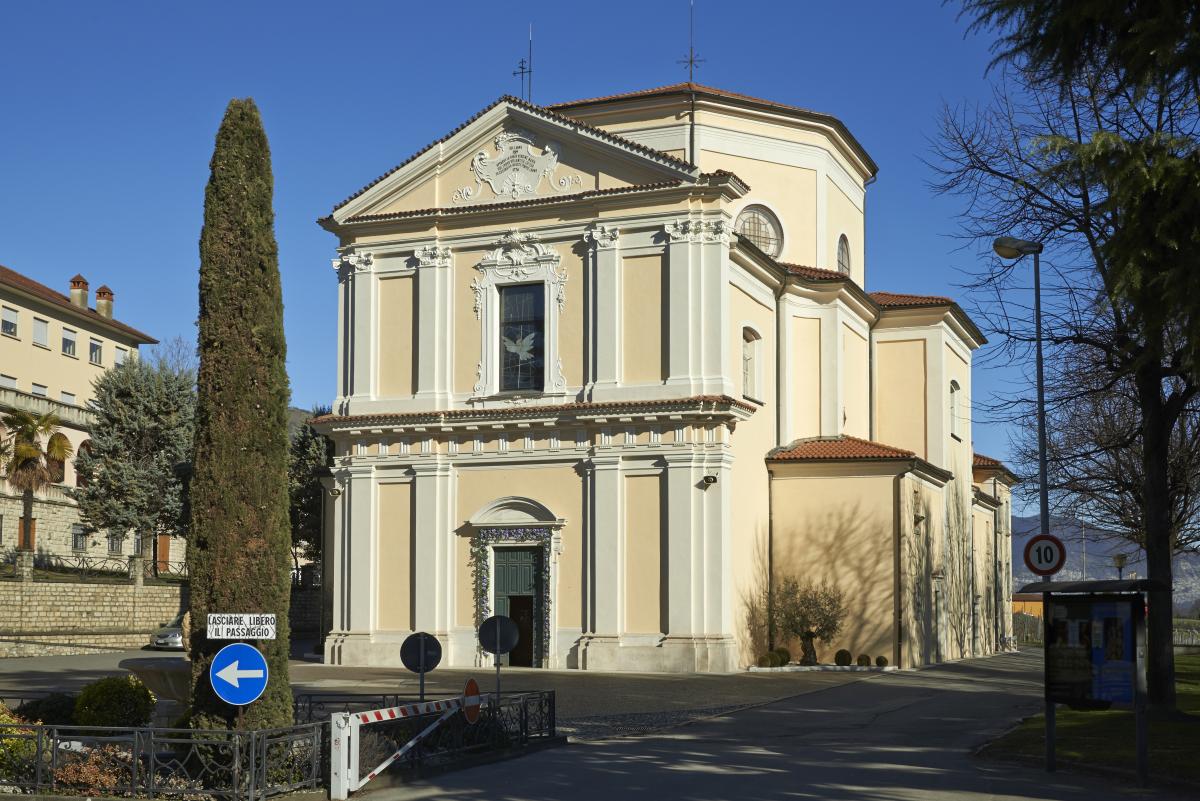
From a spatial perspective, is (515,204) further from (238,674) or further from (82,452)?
(82,452)

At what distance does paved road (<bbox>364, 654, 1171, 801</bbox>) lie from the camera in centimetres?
1380

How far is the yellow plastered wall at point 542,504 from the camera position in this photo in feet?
109

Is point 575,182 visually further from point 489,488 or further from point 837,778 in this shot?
point 837,778

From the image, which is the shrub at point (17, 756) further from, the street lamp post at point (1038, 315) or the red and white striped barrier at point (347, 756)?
the street lamp post at point (1038, 315)

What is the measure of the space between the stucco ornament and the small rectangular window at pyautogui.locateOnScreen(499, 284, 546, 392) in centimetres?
252

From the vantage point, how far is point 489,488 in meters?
34.2

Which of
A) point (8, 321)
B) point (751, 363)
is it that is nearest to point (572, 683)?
point (751, 363)

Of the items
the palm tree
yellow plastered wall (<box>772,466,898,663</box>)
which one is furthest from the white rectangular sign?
the palm tree

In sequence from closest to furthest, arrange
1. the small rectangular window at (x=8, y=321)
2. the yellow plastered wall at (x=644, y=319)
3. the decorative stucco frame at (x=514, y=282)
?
the yellow plastered wall at (x=644, y=319)
the decorative stucco frame at (x=514, y=282)
the small rectangular window at (x=8, y=321)

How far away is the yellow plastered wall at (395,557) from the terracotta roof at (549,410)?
179 cm

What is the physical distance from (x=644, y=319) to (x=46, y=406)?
34.3 metres

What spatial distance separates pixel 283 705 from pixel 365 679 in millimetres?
14641

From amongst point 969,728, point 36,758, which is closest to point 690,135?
point 969,728

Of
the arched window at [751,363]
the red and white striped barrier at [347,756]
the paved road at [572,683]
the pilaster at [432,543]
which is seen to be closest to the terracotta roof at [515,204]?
the arched window at [751,363]
